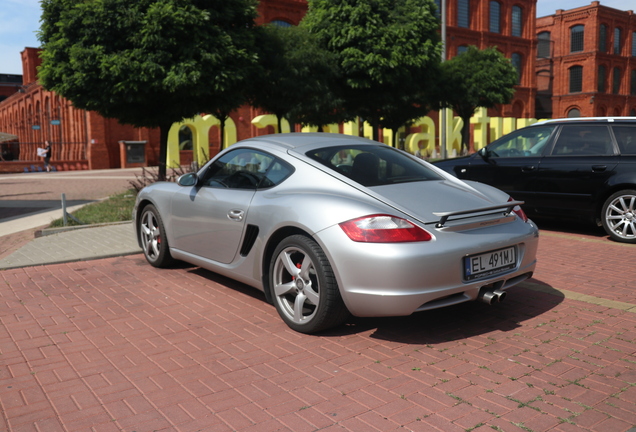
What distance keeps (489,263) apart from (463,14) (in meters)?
55.6

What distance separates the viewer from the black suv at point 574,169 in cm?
797

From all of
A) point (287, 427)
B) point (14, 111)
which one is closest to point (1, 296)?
point (287, 427)

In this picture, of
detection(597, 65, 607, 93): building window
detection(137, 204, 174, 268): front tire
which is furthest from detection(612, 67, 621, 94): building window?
detection(137, 204, 174, 268): front tire

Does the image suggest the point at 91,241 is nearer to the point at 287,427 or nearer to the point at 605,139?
the point at 287,427

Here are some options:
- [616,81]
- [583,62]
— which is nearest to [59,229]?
[583,62]

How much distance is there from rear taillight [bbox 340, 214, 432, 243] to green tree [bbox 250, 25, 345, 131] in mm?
15262

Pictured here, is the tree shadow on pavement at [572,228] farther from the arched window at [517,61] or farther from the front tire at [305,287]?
the arched window at [517,61]

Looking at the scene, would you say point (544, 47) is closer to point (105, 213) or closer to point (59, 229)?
point (105, 213)

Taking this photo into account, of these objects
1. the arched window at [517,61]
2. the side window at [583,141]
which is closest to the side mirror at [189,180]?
the side window at [583,141]

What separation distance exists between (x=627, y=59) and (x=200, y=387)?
255 ft

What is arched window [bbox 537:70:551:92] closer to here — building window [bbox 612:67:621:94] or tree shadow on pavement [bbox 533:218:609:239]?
building window [bbox 612:67:621:94]

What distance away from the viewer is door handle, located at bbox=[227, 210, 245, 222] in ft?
15.9

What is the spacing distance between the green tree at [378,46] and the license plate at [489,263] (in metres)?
16.4

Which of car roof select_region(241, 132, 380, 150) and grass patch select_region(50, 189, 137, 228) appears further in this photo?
grass patch select_region(50, 189, 137, 228)
